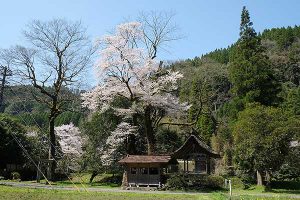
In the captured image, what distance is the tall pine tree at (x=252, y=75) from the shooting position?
137 feet

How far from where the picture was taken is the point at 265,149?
2820 centimetres

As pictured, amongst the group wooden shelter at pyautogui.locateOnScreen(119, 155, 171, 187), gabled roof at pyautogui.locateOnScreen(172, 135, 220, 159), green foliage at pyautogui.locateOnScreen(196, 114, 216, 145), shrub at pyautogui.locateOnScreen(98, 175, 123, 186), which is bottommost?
shrub at pyautogui.locateOnScreen(98, 175, 123, 186)

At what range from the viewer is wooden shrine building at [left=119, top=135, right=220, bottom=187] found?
30531 millimetres

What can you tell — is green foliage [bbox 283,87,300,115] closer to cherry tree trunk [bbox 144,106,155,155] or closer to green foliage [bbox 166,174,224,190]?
green foliage [bbox 166,174,224,190]

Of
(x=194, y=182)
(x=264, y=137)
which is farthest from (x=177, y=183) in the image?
(x=264, y=137)

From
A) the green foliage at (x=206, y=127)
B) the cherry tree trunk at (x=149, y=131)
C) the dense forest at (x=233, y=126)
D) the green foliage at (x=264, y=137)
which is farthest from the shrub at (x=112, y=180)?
the green foliage at (x=206, y=127)

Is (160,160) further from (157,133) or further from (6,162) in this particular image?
(6,162)

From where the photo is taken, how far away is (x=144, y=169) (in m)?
31.3

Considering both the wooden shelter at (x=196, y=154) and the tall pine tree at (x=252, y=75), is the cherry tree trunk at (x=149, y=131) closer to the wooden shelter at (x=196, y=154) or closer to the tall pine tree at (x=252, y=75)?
the wooden shelter at (x=196, y=154)

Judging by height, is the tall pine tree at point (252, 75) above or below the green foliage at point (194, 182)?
above

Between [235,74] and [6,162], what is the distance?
2782 cm

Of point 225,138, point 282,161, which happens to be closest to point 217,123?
point 225,138

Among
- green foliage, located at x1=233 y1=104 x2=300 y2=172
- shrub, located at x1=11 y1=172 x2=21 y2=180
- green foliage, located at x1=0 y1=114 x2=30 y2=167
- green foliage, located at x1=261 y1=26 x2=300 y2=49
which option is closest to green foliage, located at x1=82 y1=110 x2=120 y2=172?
shrub, located at x1=11 y1=172 x2=21 y2=180

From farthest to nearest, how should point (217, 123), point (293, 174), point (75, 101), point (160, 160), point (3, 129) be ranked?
point (217, 123)
point (3, 129)
point (75, 101)
point (293, 174)
point (160, 160)
